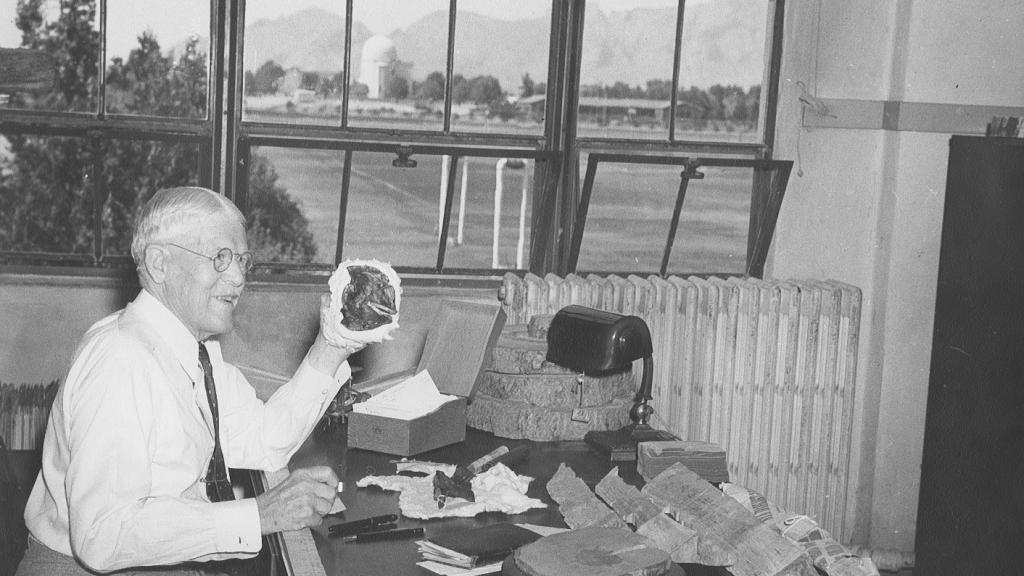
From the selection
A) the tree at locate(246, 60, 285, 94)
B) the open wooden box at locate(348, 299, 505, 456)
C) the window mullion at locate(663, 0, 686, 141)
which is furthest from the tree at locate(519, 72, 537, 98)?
the open wooden box at locate(348, 299, 505, 456)

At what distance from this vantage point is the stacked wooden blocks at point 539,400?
132 inches

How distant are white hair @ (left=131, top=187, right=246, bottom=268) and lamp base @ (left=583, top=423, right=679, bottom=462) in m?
1.27

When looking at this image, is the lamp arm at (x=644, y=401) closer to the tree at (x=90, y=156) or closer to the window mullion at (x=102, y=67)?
the tree at (x=90, y=156)

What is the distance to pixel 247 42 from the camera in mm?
4672

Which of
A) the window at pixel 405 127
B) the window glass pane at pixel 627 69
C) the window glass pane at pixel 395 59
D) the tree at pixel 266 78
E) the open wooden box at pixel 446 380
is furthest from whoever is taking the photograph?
the window glass pane at pixel 627 69

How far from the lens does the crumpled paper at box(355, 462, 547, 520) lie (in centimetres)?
268

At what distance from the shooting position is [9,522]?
2.64 meters

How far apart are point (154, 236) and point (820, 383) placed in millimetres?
3159

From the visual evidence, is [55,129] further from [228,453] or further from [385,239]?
[228,453]

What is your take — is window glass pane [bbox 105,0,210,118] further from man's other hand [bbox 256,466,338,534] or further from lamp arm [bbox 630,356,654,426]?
man's other hand [bbox 256,466,338,534]

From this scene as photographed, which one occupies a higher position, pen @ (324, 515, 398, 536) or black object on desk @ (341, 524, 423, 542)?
pen @ (324, 515, 398, 536)

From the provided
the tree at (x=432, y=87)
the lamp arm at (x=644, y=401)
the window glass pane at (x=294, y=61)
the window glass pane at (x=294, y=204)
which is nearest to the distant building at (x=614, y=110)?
the tree at (x=432, y=87)

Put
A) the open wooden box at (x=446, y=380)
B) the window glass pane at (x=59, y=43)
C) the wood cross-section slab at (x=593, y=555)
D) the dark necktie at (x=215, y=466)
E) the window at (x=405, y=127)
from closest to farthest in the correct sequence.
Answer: the wood cross-section slab at (x=593, y=555) → the dark necktie at (x=215, y=466) → the open wooden box at (x=446, y=380) → the window glass pane at (x=59, y=43) → the window at (x=405, y=127)

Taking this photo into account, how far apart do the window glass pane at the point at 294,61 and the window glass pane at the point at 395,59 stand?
0.06 meters
